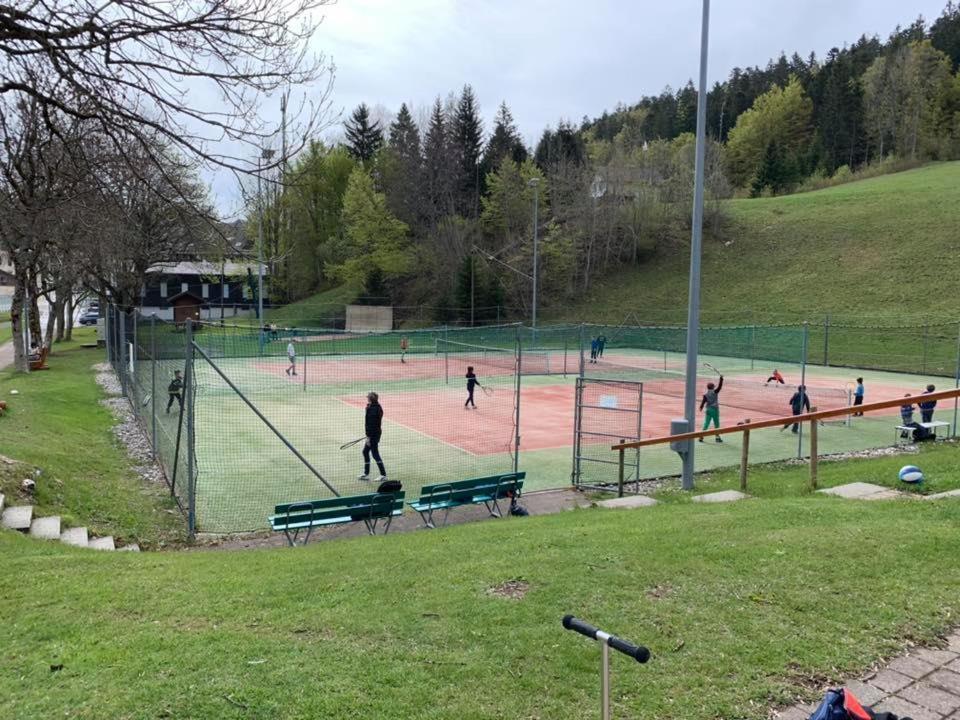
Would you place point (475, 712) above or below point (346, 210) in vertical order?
below

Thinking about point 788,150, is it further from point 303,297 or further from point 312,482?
point 312,482

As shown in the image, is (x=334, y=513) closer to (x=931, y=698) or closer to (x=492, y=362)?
(x=931, y=698)

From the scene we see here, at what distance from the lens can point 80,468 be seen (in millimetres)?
12641

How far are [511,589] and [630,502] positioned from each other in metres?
5.95

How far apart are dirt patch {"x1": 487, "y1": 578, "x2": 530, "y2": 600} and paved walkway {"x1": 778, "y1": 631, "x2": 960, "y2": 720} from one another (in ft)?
7.10

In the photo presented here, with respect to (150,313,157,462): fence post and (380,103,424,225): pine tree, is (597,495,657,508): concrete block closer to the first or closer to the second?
(150,313,157,462): fence post

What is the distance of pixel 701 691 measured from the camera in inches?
158

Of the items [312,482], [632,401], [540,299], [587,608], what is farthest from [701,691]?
[540,299]

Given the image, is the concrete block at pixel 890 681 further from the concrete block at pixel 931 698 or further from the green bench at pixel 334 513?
the green bench at pixel 334 513

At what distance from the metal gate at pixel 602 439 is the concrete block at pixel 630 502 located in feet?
3.79

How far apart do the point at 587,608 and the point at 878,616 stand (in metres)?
2.04

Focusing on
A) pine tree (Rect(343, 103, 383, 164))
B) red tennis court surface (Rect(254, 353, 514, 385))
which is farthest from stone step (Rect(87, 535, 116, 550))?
pine tree (Rect(343, 103, 383, 164))

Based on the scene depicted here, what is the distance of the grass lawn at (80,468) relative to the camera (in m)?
10.2

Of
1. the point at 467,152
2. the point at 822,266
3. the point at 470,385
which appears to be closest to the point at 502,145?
the point at 467,152
